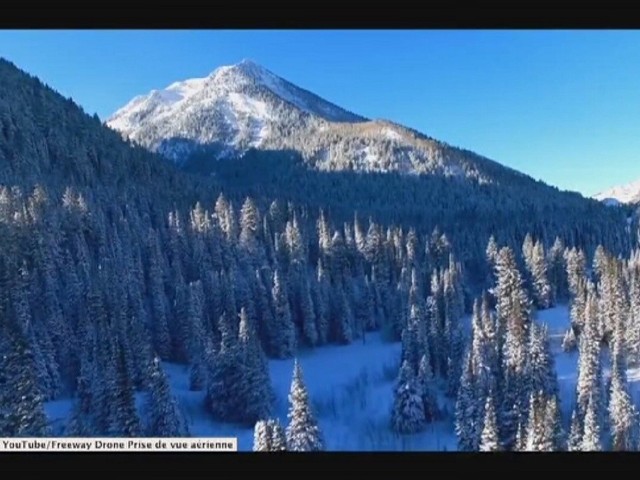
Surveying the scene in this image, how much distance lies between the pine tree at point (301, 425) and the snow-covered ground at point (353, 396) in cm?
30

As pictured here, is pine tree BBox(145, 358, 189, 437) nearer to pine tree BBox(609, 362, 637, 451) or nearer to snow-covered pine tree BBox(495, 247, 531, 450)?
snow-covered pine tree BBox(495, 247, 531, 450)

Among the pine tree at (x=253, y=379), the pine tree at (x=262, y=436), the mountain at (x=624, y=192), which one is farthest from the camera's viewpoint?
the mountain at (x=624, y=192)

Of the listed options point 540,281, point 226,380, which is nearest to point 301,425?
point 226,380

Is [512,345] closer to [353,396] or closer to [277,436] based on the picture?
[353,396]

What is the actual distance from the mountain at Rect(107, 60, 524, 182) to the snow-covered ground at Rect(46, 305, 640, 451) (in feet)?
263

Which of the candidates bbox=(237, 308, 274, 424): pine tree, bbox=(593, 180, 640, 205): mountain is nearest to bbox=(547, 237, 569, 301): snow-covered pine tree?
bbox=(593, 180, 640, 205): mountain

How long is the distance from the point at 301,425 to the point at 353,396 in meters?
6.79

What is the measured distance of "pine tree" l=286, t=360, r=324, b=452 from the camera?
37.8 ft

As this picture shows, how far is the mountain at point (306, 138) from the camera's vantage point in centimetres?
10656

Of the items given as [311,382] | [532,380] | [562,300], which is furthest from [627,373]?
[562,300]

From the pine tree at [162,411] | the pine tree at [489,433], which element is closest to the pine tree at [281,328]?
the pine tree at [162,411]

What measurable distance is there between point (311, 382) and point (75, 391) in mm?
7059

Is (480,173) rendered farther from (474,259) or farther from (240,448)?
(240,448)

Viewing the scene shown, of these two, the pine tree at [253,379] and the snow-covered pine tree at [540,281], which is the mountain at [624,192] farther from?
the pine tree at [253,379]
